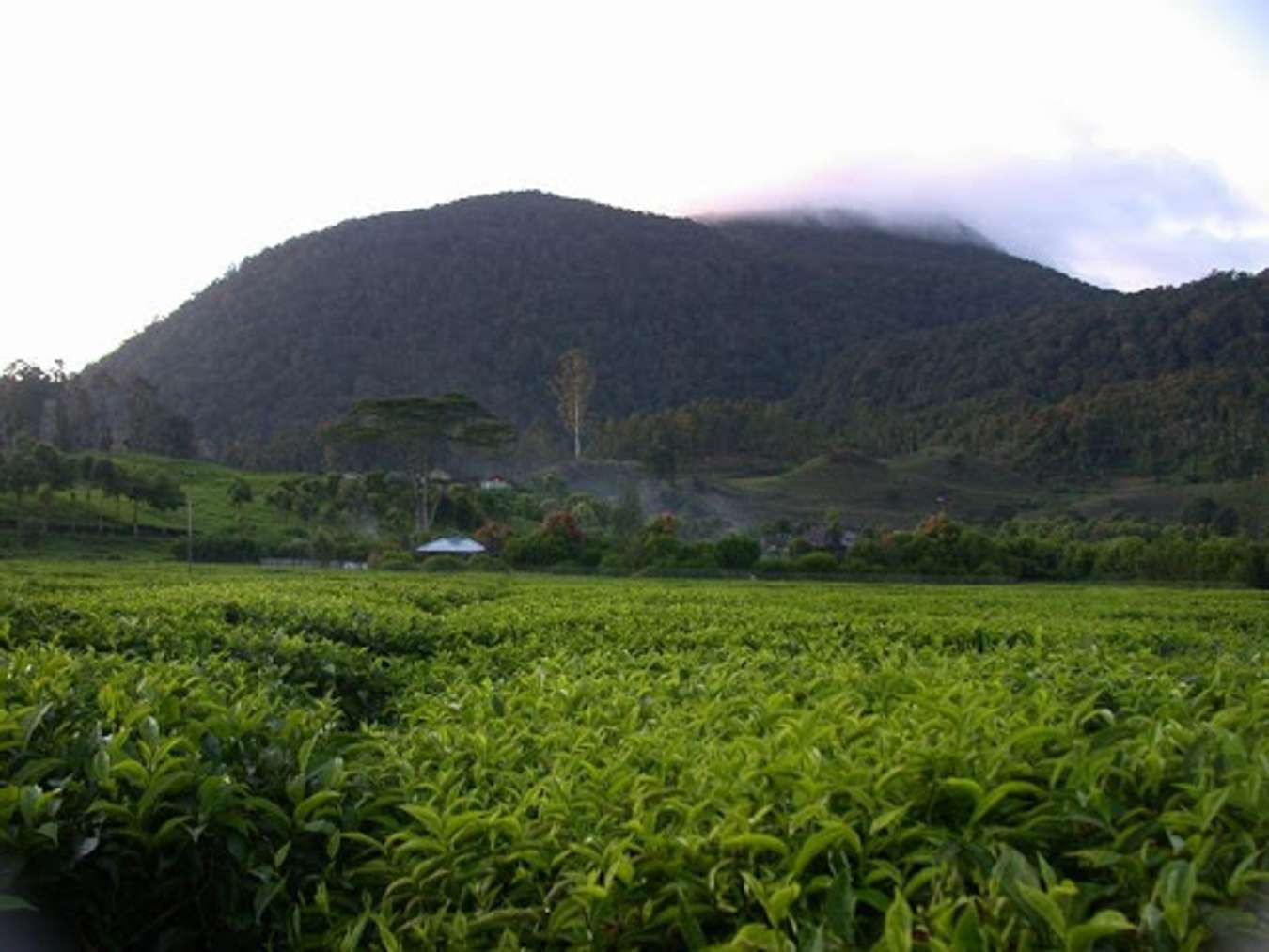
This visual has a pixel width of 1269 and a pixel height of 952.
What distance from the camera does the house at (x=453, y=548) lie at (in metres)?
41.1

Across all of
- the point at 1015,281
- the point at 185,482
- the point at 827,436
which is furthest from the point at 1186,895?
the point at 1015,281

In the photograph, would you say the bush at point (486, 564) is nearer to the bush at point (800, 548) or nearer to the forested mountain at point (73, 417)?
the bush at point (800, 548)

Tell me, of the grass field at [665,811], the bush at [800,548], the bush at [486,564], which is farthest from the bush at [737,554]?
the grass field at [665,811]

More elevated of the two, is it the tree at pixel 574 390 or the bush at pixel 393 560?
the tree at pixel 574 390

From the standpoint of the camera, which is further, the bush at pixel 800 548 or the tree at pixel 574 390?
the tree at pixel 574 390

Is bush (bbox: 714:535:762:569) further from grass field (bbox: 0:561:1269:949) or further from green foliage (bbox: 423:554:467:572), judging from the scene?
grass field (bbox: 0:561:1269:949)

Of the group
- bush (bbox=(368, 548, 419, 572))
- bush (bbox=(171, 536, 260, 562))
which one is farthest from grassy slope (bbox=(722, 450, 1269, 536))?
bush (bbox=(171, 536, 260, 562))

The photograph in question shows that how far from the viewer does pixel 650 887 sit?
200 cm

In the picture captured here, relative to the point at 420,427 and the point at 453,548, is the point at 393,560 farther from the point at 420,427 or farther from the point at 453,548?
the point at 420,427

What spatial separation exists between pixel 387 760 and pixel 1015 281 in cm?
14067

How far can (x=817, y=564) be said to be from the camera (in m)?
35.6

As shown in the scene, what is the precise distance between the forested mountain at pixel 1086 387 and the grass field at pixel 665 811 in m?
64.2

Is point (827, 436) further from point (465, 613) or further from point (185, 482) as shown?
point (465, 613)

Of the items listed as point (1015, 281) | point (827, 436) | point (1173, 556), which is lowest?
point (1173, 556)
